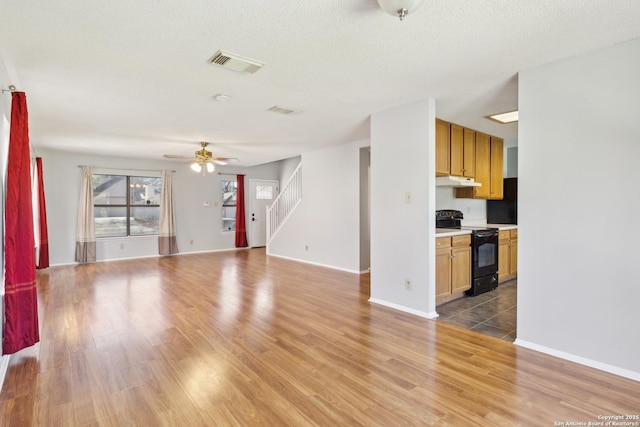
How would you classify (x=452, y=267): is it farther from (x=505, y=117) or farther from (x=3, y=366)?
(x=3, y=366)

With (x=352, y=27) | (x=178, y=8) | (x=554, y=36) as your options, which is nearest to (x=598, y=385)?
(x=554, y=36)

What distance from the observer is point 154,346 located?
9.50ft

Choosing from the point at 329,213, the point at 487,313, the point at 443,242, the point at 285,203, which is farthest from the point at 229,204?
the point at 487,313

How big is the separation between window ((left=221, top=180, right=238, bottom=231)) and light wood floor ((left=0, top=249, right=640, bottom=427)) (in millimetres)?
5275

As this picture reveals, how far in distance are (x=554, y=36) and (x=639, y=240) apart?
157 centimetres

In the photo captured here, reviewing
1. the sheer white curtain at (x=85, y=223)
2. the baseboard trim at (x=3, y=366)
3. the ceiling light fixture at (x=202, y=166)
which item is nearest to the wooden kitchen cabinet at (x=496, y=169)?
the ceiling light fixture at (x=202, y=166)

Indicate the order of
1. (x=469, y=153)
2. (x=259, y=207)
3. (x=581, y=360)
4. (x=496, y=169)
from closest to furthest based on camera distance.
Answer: (x=581, y=360) → (x=469, y=153) → (x=496, y=169) → (x=259, y=207)

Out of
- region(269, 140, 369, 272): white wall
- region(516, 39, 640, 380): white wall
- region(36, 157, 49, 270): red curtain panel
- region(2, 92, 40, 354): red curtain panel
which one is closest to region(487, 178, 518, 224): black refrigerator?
region(269, 140, 369, 272): white wall

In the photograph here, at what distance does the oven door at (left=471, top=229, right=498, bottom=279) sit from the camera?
4.45 meters

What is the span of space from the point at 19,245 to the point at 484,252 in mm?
5161

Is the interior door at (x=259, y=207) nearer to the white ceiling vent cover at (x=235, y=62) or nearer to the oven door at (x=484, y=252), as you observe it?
the oven door at (x=484, y=252)

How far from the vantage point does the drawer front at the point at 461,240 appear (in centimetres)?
412

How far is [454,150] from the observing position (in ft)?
14.7

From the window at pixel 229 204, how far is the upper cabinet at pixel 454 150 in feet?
21.3
